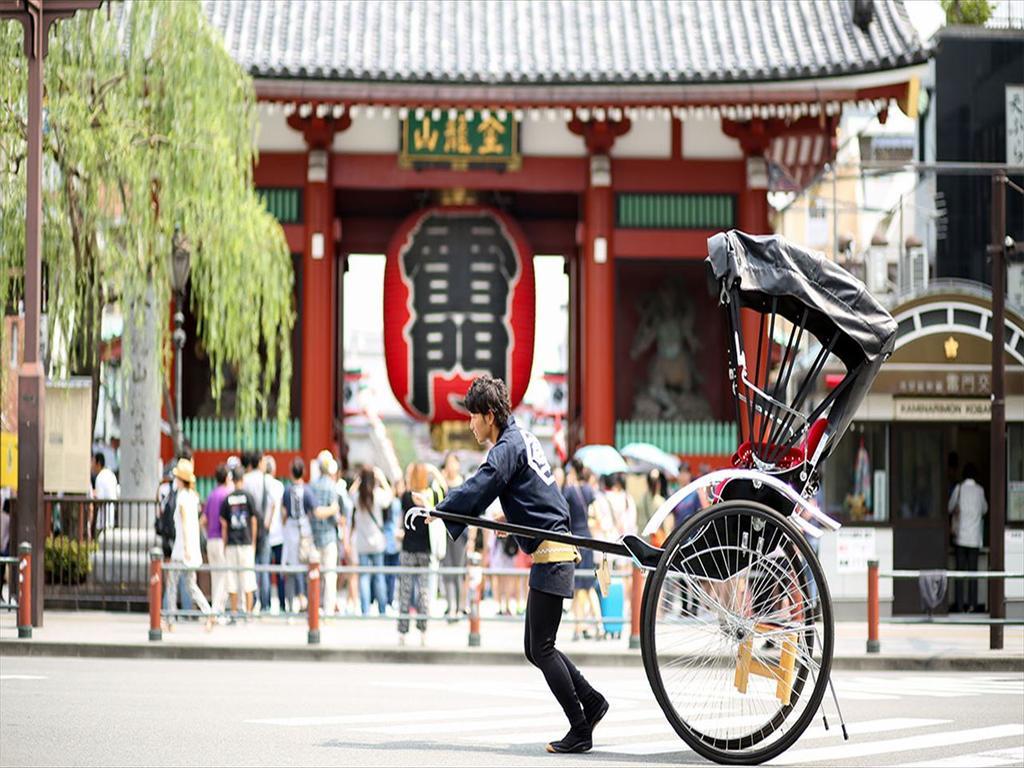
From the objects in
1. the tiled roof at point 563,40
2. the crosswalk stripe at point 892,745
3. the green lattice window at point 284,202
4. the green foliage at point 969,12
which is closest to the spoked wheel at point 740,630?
the crosswalk stripe at point 892,745

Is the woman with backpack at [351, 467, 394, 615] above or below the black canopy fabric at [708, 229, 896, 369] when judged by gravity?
below

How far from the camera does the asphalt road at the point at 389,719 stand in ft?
28.1

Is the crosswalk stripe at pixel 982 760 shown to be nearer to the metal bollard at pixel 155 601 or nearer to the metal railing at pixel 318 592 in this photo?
the metal railing at pixel 318 592

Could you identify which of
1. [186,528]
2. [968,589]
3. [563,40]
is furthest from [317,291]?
[968,589]

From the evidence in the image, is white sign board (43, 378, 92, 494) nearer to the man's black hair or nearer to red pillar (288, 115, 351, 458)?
red pillar (288, 115, 351, 458)

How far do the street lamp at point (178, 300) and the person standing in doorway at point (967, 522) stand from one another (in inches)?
382

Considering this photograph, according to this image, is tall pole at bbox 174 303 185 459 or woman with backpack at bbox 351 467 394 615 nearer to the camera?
woman with backpack at bbox 351 467 394 615

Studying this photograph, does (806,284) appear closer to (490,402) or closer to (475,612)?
(490,402)

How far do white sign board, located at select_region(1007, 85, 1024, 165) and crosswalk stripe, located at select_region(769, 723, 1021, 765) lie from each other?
20.0m

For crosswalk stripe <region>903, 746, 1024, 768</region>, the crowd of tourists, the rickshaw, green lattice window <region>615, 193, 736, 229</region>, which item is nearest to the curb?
the crowd of tourists

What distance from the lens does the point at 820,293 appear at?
8.82 meters

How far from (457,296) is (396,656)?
32.1 ft

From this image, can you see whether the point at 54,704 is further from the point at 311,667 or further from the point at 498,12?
the point at 498,12

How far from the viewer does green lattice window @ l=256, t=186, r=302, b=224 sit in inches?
953
